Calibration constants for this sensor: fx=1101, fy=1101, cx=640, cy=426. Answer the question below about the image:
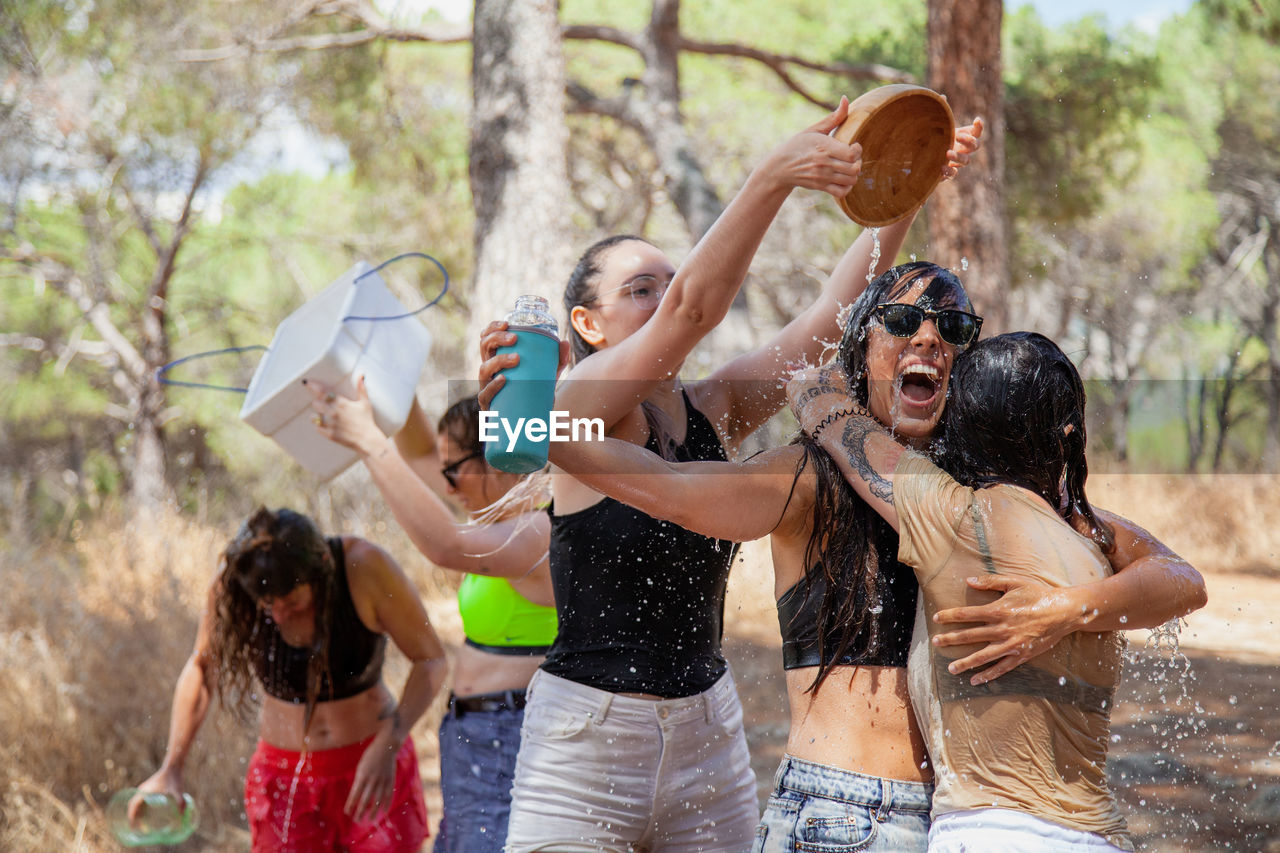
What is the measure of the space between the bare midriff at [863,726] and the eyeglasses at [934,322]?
0.56 m

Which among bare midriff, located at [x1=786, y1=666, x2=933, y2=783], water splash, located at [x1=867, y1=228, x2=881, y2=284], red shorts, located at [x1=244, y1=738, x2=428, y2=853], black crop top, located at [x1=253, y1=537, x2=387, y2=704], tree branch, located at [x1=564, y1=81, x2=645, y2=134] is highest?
tree branch, located at [x1=564, y1=81, x2=645, y2=134]

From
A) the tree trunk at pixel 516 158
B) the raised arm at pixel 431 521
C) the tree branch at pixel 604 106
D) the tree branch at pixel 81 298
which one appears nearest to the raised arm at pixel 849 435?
the raised arm at pixel 431 521

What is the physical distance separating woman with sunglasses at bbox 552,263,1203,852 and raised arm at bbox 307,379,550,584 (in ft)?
3.34

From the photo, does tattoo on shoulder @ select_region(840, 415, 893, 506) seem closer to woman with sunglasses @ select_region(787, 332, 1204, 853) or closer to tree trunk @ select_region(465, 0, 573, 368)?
woman with sunglasses @ select_region(787, 332, 1204, 853)

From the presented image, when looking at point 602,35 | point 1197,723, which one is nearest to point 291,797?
point 1197,723

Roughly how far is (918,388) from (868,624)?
415mm

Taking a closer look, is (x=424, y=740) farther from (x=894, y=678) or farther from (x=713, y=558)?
(x=894, y=678)

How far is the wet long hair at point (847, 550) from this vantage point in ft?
5.86

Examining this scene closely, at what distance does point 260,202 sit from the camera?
1470 cm

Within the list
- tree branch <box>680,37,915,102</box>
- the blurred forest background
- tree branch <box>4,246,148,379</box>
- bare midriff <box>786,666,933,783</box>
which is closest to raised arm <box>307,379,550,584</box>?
bare midriff <box>786,666,933,783</box>

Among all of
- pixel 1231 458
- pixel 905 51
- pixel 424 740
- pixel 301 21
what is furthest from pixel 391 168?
pixel 1231 458

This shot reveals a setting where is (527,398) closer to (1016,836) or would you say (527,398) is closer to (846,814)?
(846,814)

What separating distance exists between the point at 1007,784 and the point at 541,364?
36.8 inches

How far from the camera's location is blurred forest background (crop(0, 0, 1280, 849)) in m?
6.87
